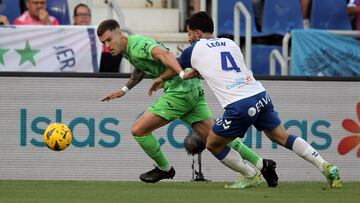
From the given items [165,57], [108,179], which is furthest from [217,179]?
[165,57]

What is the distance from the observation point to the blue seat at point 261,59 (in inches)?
712

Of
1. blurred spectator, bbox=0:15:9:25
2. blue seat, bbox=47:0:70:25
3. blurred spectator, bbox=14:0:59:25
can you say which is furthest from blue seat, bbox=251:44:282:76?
blurred spectator, bbox=0:15:9:25

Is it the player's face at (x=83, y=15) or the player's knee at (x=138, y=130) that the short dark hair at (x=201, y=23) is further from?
the player's face at (x=83, y=15)

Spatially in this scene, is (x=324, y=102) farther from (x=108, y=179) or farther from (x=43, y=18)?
(x=43, y=18)

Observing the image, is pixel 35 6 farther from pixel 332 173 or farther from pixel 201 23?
pixel 332 173

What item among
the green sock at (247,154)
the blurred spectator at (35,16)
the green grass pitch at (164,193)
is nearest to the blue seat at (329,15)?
the blurred spectator at (35,16)

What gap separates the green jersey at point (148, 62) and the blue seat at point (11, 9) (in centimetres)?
478

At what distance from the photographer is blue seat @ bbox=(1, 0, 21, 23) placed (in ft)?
57.9

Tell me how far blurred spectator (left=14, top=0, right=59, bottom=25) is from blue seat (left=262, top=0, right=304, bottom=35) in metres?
3.46

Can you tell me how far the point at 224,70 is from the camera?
1241cm

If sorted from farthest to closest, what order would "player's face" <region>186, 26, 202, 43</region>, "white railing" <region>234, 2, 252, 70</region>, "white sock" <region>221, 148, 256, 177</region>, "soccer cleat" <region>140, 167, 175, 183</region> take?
"white railing" <region>234, 2, 252, 70</region>, "soccer cleat" <region>140, 167, 175, 183</region>, "white sock" <region>221, 148, 256, 177</region>, "player's face" <region>186, 26, 202, 43</region>

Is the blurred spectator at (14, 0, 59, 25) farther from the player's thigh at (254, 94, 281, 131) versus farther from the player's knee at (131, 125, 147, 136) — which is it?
the player's thigh at (254, 94, 281, 131)

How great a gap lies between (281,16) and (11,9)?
4.23 meters

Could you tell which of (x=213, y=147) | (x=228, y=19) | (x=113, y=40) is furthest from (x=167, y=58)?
(x=228, y=19)
